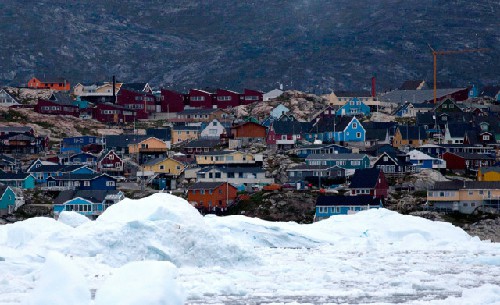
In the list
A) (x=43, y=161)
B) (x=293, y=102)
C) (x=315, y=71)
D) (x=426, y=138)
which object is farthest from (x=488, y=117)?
Result: (x=315, y=71)

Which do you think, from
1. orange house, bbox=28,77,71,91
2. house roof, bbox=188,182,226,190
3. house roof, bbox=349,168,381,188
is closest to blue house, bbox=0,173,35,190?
house roof, bbox=188,182,226,190

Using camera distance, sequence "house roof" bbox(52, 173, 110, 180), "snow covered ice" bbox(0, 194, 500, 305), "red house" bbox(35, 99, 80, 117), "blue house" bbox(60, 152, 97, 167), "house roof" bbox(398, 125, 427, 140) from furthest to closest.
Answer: "red house" bbox(35, 99, 80, 117) < "house roof" bbox(398, 125, 427, 140) < "blue house" bbox(60, 152, 97, 167) < "house roof" bbox(52, 173, 110, 180) < "snow covered ice" bbox(0, 194, 500, 305)

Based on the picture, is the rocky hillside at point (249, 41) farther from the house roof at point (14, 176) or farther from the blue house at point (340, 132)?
the house roof at point (14, 176)

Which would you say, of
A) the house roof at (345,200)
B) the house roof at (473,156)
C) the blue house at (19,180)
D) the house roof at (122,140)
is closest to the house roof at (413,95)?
the house roof at (473,156)

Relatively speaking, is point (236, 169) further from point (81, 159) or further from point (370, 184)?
point (81, 159)

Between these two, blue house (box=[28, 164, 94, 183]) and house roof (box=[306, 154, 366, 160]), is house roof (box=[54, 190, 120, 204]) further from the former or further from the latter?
house roof (box=[306, 154, 366, 160])

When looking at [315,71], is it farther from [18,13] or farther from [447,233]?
[447,233]
